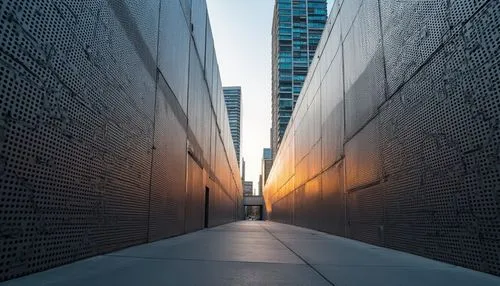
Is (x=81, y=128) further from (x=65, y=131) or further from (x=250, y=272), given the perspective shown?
(x=250, y=272)

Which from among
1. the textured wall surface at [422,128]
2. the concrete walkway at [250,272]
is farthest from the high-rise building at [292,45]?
the concrete walkway at [250,272]

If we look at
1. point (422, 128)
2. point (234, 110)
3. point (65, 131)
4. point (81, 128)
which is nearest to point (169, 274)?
point (65, 131)

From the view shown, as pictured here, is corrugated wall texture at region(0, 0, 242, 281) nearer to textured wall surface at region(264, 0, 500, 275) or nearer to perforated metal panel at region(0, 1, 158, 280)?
perforated metal panel at region(0, 1, 158, 280)

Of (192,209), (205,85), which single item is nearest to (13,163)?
(192,209)

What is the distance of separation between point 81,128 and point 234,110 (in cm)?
9036

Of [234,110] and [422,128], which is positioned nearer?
[422,128]

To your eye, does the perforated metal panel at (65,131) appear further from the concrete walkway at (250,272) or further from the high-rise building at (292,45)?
the high-rise building at (292,45)

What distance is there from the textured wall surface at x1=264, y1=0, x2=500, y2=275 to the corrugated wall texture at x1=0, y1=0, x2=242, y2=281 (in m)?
4.82

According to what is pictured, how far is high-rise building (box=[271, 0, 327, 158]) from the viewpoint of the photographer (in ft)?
267

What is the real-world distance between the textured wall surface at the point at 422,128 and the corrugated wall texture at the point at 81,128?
4.82m

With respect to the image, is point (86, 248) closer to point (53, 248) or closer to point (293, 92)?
point (53, 248)

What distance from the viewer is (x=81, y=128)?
464 cm

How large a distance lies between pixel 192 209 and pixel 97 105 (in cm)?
938

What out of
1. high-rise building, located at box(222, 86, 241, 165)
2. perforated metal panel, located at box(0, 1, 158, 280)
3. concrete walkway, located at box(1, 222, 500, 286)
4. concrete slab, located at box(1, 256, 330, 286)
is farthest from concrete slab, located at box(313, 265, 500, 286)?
high-rise building, located at box(222, 86, 241, 165)
